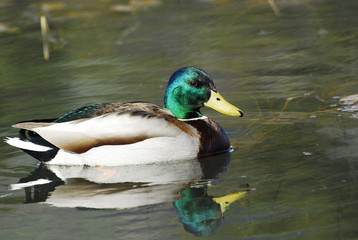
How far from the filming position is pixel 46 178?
24.0 ft

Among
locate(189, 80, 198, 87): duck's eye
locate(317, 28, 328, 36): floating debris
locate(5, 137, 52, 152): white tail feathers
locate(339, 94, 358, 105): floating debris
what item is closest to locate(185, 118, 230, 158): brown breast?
locate(189, 80, 198, 87): duck's eye

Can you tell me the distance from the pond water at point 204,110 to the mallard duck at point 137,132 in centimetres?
14

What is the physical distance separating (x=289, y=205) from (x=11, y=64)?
8.09 m

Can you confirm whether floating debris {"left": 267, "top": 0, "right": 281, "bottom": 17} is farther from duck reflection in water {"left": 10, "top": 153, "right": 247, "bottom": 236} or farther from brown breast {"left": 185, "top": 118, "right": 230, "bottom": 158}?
duck reflection in water {"left": 10, "top": 153, "right": 247, "bottom": 236}

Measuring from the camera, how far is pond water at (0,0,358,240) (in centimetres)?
569

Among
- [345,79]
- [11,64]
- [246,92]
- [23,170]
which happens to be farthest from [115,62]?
[23,170]

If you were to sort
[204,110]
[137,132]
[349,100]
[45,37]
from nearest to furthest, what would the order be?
[137,132] < [349,100] < [204,110] < [45,37]

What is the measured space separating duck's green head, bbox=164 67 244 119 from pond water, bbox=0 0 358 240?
501 mm

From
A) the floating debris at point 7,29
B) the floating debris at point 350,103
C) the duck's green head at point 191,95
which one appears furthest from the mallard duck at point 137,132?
the floating debris at point 7,29

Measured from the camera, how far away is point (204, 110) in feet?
30.7

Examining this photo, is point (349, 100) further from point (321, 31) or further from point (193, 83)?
point (321, 31)

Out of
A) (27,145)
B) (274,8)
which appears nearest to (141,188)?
(27,145)

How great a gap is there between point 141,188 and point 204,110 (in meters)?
2.85

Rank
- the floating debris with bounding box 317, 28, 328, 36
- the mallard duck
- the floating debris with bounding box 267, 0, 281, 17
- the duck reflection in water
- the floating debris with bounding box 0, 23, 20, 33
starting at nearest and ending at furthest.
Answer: the duck reflection in water
the mallard duck
the floating debris with bounding box 317, 28, 328, 36
the floating debris with bounding box 267, 0, 281, 17
the floating debris with bounding box 0, 23, 20, 33
